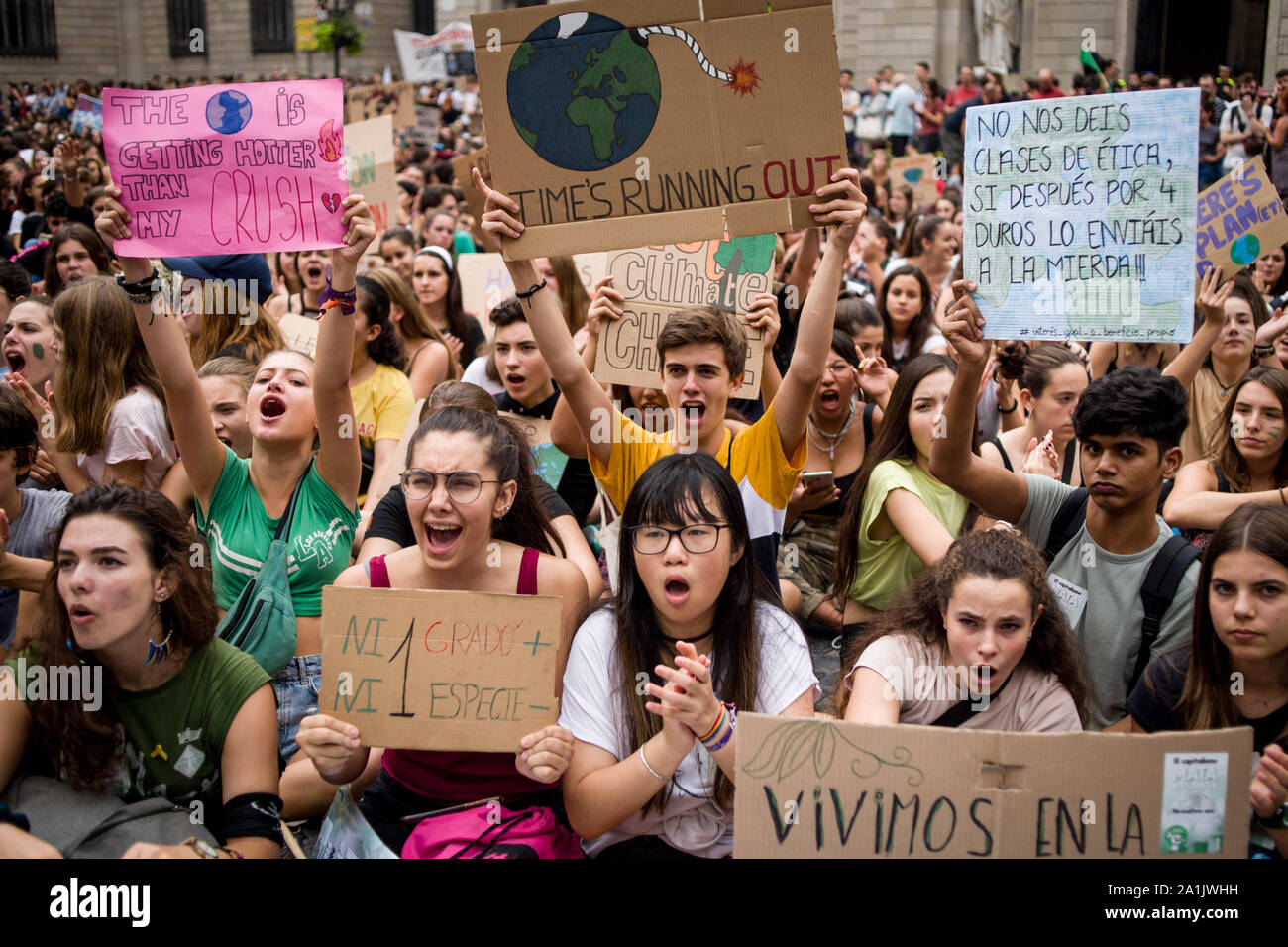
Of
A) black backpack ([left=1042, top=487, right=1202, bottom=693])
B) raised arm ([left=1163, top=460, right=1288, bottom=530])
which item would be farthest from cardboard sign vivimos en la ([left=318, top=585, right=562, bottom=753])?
raised arm ([left=1163, top=460, right=1288, bottom=530])

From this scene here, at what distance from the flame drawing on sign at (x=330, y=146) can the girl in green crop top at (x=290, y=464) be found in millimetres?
260

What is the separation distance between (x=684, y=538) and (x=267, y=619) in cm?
134

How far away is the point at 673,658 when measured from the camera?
2945 mm

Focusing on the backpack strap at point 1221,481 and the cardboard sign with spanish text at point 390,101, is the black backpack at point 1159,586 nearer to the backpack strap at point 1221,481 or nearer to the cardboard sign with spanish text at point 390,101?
the backpack strap at point 1221,481

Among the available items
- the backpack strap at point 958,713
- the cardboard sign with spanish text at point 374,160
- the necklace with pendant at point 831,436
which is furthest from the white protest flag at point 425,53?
the backpack strap at point 958,713

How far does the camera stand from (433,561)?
10.3 ft

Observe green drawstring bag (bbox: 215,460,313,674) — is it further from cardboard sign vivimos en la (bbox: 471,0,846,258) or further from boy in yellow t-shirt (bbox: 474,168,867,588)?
cardboard sign vivimos en la (bbox: 471,0,846,258)

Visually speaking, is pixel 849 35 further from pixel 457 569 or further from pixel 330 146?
pixel 457 569

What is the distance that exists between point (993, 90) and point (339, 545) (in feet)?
51.7

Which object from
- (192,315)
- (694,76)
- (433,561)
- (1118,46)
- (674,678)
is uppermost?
(1118,46)

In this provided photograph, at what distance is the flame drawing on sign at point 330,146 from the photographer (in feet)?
13.0

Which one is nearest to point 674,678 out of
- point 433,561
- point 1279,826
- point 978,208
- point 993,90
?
point 433,561

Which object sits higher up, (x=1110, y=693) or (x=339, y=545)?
(x=339, y=545)
